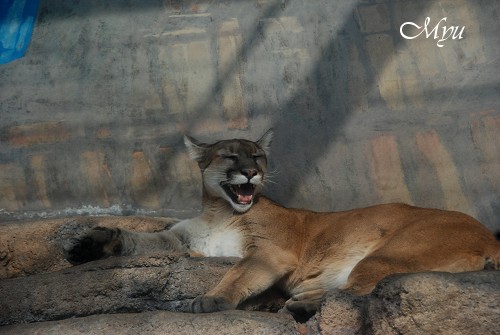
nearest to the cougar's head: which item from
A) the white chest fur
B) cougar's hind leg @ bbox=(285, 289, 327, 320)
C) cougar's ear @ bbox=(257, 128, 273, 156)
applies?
cougar's ear @ bbox=(257, 128, 273, 156)

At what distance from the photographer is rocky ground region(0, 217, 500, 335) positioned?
4.45 meters

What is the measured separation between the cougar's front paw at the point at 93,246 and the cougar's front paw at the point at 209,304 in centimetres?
108

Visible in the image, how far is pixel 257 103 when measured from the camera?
25.0ft

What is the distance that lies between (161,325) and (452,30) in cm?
404

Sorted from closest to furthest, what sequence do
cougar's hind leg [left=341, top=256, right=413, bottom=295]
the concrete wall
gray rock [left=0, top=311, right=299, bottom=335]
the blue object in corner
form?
gray rock [left=0, top=311, right=299, bottom=335]
cougar's hind leg [left=341, top=256, right=413, bottom=295]
the concrete wall
the blue object in corner

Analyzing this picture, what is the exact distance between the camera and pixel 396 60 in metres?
7.56

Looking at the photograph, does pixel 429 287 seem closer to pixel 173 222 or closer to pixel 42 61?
pixel 173 222

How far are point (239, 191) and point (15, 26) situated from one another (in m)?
2.72

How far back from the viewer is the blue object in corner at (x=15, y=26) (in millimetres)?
7859

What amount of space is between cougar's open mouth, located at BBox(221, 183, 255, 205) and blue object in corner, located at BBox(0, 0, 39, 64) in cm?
242

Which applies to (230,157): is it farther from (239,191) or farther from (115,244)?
(115,244)

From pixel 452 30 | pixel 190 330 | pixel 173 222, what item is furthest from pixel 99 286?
pixel 452 30

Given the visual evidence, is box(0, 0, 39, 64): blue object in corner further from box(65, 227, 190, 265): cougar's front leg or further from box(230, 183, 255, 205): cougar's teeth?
box(230, 183, 255, 205): cougar's teeth
